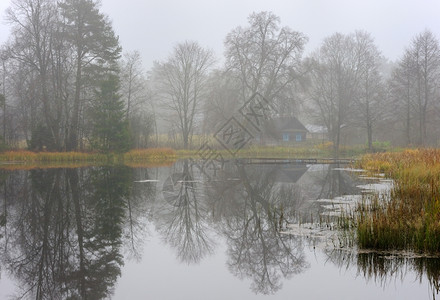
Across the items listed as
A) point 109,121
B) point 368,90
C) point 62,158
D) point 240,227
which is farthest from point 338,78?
point 240,227

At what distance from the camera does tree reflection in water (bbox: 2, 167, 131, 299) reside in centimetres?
582

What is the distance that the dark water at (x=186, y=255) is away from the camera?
5684 mm

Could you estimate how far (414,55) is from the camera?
42.9 m

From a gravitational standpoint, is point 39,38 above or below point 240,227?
above

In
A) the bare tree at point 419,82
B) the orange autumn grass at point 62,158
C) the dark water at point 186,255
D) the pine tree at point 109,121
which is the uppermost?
the bare tree at point 419,82

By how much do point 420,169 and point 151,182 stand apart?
10319mm

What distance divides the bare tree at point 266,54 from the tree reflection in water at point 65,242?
30.7 meters

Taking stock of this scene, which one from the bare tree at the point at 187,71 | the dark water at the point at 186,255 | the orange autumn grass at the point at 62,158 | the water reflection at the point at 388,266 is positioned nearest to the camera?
the dark water at the point at 186,255

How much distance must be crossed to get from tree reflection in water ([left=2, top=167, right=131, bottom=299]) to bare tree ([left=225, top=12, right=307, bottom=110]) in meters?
30.7

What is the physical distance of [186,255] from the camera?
25.0ft

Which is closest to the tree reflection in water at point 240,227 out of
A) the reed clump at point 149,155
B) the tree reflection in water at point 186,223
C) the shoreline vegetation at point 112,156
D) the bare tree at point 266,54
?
the tree reflection in water at point 186,223

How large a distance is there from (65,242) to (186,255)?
231cm

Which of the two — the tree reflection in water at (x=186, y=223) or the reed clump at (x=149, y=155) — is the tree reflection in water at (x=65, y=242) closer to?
the tree reflection in water at (x=186, y=223)

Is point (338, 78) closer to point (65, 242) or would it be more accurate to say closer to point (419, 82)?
point (419, 82)
